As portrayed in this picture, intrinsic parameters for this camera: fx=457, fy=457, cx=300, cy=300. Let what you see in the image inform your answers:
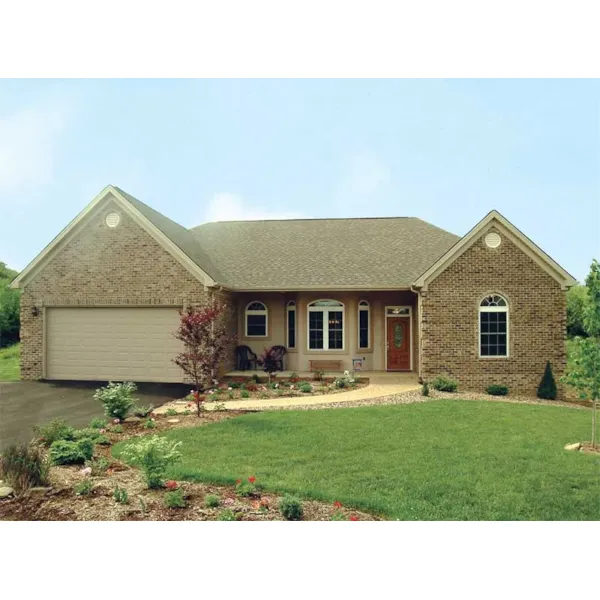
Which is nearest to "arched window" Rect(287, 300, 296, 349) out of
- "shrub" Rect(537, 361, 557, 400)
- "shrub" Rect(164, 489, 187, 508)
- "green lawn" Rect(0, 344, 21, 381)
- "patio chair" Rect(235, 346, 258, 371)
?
"patio chair" Rect(235, 346, 258, 371)

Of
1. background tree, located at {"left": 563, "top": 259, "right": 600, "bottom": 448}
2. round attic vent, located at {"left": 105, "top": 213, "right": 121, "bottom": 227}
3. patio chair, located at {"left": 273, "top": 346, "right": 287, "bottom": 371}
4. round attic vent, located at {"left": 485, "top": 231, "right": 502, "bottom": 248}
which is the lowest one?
patio chair, located at {"left": 273, "top": 346, "right": 287, "bottom": 371}

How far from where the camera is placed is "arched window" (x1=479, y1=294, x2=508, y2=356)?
13.4m

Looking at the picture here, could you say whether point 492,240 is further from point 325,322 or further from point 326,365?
point 326,365

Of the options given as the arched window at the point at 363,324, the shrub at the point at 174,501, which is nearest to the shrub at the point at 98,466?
the shrub at the point at 174,501

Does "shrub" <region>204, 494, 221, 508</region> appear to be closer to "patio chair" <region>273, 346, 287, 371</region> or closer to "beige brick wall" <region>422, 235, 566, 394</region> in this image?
"beige brick wall" <region>422, 235, 566, 394</region>

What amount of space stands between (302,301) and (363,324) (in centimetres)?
237

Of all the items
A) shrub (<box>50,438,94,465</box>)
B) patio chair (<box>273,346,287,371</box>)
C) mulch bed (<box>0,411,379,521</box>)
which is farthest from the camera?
patio chair (<box>273,346,287,371</box>)

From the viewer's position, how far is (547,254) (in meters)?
12.9

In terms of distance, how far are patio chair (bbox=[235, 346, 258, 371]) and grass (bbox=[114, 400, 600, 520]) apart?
6447 millimetres

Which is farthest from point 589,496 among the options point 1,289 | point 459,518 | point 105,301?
point 1,289

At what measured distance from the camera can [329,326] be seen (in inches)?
652

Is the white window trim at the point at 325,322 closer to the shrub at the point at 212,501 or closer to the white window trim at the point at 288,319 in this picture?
the white window trim at the point at 288,319

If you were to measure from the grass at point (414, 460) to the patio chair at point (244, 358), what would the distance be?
645 centimetres

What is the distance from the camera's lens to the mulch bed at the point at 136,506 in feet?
16.3
